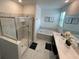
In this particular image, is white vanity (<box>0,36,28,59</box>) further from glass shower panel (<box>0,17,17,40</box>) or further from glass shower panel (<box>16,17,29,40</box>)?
glass shower panel (<box>16,17,29,40</box>)

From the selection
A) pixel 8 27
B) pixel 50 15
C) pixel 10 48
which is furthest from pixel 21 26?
pixel 50 15

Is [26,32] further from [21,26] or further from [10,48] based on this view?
[10,48]

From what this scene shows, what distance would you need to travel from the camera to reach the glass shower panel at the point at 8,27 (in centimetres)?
171

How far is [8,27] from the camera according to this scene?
1848 millimetres

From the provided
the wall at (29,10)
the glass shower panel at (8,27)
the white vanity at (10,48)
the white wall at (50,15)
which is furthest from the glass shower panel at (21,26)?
the white wall at (50,15)

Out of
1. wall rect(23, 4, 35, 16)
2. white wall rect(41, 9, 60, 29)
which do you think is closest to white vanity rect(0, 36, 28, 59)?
wall rect(23, 4, 35, 16)

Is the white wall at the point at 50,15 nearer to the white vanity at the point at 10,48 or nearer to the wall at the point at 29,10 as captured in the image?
the wall at the point at 29,10

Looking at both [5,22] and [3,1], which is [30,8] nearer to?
[3,1]

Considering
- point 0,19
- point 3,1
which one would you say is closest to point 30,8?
point 3,1

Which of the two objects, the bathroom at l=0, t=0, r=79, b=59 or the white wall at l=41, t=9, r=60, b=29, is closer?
the bathroom at l=0, t=0, r=79, b=59

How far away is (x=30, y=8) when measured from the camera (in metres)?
3.16

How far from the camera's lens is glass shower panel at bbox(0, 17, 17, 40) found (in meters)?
1.71

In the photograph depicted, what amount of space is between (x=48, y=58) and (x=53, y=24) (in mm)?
3019

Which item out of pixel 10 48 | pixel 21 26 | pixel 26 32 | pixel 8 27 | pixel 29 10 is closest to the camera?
pixel 10 48
